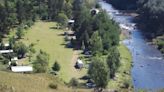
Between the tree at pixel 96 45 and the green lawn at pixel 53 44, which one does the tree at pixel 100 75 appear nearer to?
the green lawn at pixel 53 44

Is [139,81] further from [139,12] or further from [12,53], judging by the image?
[139,12]

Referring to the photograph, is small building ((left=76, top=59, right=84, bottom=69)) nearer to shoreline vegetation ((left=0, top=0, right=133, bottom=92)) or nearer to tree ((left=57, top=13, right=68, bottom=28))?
shoreline vegetation ((left=0, top=0, right=133, bottom=92))

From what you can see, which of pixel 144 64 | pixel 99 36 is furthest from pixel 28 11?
pixel 144 64

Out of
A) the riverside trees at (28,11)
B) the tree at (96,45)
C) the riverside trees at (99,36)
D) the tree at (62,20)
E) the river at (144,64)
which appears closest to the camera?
the river at (144,64)

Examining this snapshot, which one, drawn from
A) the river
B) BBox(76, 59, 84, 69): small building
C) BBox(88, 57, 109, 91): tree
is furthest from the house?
BBox(88, 57, 109, 91): tree

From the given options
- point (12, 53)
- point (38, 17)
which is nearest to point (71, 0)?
point (38, 17)

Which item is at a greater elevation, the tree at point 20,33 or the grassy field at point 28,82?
the grassy field at point 28,82

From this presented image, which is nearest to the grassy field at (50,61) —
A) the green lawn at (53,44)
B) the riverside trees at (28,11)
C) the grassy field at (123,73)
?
the green lawn at (53,44)

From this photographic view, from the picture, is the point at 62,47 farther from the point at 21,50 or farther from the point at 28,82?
the point at 28,82

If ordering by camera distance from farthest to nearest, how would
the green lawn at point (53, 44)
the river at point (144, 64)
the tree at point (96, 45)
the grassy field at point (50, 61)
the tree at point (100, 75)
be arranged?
1. the tree at point (96, 45)
2. the green lawn at point (53, 44)
3. the river at point (144, 64)
4. the tree at point (100, 75)
5. the grassy field at point (50, 61)

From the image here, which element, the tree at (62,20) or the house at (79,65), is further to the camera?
the tree at (62,20)
